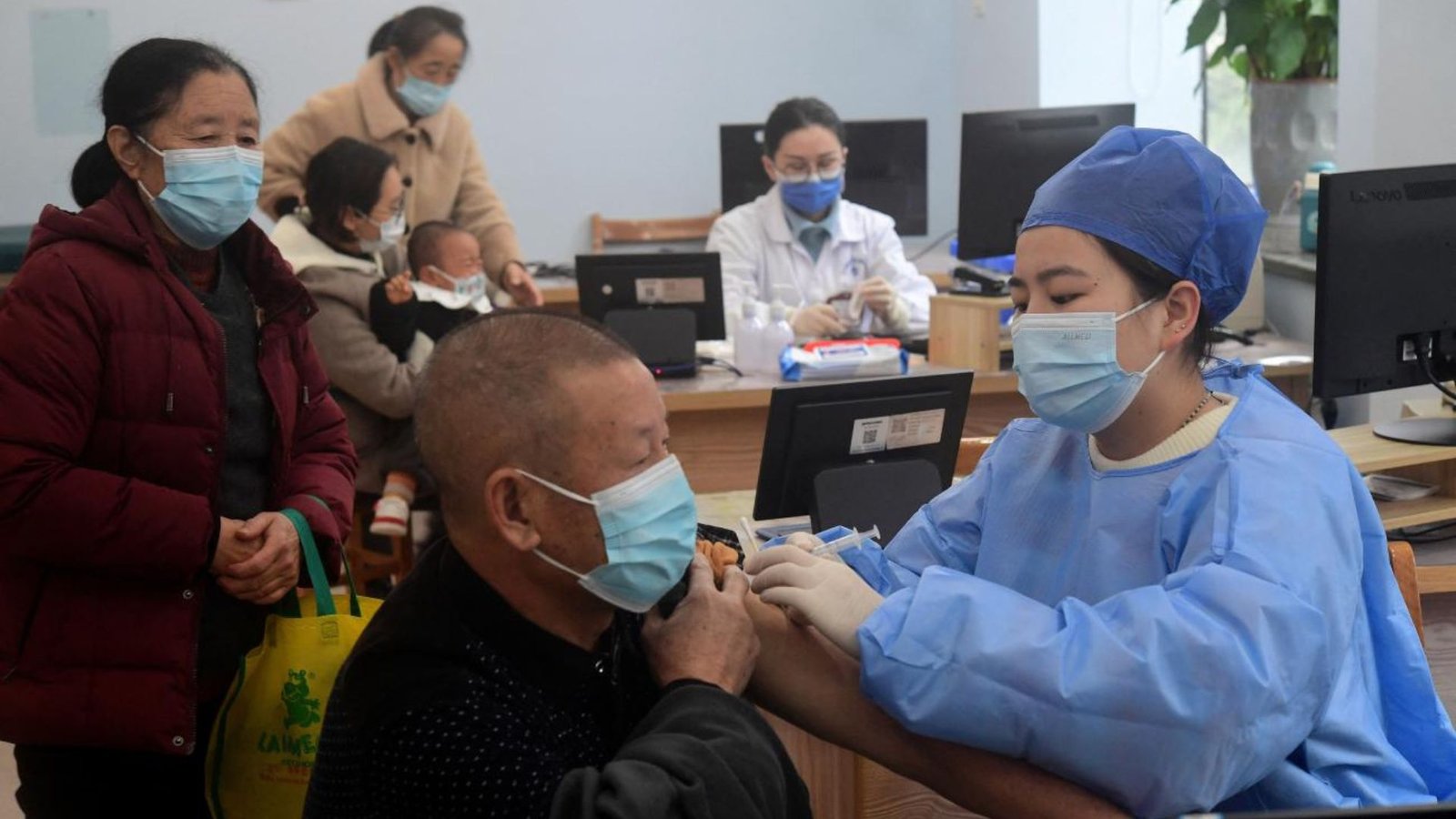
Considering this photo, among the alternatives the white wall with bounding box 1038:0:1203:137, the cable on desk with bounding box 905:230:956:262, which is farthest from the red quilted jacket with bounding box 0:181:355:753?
the cable on desk with bounding box 905:230:956:262

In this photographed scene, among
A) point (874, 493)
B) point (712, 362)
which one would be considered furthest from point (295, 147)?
point (874, 493)


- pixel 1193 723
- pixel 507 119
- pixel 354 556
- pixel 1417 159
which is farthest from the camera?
pixel 507 119

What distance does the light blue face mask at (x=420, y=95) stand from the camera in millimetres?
4141

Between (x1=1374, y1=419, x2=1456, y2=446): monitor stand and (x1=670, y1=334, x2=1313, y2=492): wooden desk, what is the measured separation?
→ 39.7 inches

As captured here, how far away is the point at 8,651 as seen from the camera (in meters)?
1.91

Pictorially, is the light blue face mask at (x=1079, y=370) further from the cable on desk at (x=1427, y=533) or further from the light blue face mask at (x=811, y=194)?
the light blue face mask at (x=811, y=194)

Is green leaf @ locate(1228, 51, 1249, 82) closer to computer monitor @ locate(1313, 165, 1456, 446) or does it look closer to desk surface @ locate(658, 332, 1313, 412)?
desk surface @ locate(658, 332, 1313, 412)

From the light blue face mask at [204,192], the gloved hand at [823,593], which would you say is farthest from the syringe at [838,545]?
the light blue face mask at [204,192]

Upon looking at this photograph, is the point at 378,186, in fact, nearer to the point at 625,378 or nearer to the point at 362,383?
the point at 362,383

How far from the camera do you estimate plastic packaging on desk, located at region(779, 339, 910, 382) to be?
3.74 m

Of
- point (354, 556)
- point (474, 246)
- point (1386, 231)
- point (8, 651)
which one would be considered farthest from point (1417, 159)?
point (8, 651)

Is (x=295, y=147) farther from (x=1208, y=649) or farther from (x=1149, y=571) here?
(x=1208, y=649)

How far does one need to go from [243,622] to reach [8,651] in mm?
289

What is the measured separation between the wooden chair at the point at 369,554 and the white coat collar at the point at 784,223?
58.5 inches
